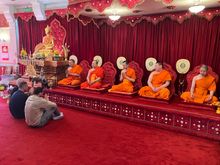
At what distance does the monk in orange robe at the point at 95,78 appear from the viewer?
5469 mm

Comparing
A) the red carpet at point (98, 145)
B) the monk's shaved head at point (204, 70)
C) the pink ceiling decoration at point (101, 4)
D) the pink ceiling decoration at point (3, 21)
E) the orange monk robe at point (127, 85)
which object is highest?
the pink ceiling decoration at point (3, 21)

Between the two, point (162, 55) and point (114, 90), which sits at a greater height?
point (162, 55)

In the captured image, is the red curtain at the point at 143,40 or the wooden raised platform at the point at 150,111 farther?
the red curtain at the point at 143,40

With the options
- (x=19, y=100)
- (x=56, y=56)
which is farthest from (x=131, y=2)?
(x=56, y=56)

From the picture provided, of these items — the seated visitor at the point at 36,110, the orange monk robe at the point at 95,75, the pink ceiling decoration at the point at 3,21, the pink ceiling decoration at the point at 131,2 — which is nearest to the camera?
the pink ceiling decoration at the point at 131,2

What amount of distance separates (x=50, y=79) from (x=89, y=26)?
195cm

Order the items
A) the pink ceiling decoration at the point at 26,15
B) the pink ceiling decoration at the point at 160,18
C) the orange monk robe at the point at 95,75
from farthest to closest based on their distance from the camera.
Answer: the pink ceiling decoration at the point at 26,15 < the orange monk robe at the point at 95,75 < the pink ceiling decoration at the point at 160,18

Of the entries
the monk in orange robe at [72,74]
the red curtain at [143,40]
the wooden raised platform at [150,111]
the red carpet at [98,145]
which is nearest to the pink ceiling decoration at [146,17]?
the red curtain at [143,40]

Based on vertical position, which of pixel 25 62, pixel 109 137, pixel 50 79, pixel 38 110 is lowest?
pixel 109 137

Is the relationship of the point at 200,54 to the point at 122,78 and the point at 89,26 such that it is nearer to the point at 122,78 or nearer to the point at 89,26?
the point at 122,78

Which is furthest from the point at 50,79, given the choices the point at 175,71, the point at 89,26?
the point at 175,71

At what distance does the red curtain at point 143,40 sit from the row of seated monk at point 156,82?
500mm

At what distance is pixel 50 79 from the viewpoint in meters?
6.10

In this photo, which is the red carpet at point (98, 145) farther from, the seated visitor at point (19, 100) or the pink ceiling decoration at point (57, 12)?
the pink ceiling decoration at point (57, 12)
